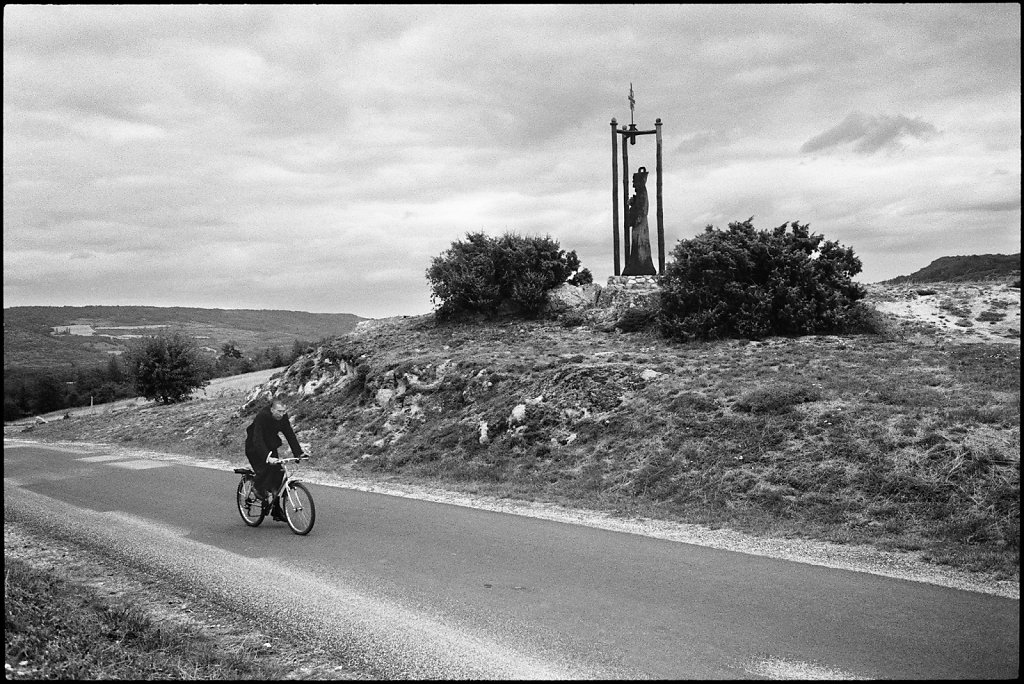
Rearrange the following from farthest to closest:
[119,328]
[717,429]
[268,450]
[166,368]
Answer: [119,328] < [166,368] < [717,429] < [268,450]

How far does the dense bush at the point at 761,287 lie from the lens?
1823 cm

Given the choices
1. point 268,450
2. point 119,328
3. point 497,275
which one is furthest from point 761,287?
point 119,328

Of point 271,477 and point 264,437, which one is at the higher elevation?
point 264,437

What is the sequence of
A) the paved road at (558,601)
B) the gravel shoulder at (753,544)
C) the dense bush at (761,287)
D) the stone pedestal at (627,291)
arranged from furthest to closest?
the stone pedestal at (627,291), the dense bush at (761,287), the gravel shoulder at (753,544), the paved road at (558,601)

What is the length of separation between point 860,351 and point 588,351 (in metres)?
6.50

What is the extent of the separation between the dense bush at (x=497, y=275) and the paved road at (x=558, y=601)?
49.9 ft

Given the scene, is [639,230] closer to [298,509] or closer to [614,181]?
[614,181]

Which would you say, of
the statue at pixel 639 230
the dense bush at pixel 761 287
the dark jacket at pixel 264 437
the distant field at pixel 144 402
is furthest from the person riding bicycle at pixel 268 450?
the distant field at pixel 144 402

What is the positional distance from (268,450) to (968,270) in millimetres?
28707

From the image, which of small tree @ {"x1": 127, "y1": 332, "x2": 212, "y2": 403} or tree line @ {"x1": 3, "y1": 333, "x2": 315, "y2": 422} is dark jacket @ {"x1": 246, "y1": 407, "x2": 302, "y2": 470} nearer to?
tree line @ {"x1": 3, "y1": 333, "x2": 315, "y2": 422}

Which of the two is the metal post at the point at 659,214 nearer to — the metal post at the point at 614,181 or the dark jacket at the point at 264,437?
the metal post at the point at 614,181

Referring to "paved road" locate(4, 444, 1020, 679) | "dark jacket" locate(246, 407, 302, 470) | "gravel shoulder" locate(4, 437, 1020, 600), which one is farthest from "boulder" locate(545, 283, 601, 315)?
"dark jacket" locate(246, 407, 302, 470)

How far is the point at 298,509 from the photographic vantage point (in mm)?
9469

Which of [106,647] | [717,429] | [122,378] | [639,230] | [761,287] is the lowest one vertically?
[106,647]
